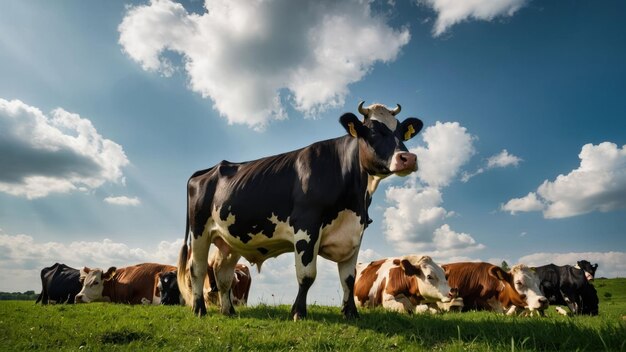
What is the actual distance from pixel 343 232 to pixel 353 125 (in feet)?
6.10

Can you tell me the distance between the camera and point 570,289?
15695 mm

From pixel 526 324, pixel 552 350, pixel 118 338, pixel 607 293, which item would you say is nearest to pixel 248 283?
pixel 118 338

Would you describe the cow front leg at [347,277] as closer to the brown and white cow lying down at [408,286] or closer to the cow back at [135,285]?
the brown and white cow lying down at [408,286]

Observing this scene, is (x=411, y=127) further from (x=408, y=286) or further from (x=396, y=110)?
(x=408, y=286)

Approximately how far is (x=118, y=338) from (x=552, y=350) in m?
5.80

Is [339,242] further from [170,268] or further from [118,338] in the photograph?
[170,268]

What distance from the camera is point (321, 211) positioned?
25.8ft

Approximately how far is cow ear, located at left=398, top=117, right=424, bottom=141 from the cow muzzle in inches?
70.4

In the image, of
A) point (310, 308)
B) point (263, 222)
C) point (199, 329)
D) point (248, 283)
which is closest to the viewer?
point (199, 329)

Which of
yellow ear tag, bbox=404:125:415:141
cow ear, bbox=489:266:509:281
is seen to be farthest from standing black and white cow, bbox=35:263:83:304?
yellow ear tag, bbox=404:125:415:141

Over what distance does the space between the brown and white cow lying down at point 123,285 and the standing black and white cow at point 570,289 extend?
14.0 m

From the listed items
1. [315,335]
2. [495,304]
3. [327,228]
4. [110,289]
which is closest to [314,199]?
[327,228]

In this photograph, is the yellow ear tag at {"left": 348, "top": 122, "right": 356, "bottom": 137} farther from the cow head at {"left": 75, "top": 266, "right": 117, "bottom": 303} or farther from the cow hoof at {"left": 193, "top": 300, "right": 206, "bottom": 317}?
the cow head at {"left": 75, "top": 266, "right": 117, "bottom": 303}

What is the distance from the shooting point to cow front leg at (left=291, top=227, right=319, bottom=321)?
301 inches
